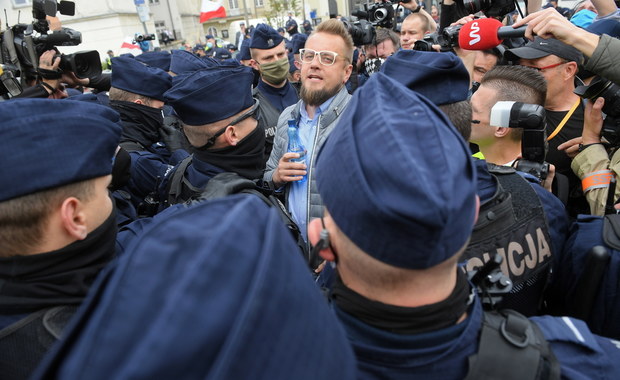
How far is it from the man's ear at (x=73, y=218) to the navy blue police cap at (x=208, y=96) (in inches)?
41.1

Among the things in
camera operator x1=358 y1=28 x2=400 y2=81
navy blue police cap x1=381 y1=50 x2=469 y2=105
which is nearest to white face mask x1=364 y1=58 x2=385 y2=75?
camera operator x1=358 y1=28 x2=400 y2=81

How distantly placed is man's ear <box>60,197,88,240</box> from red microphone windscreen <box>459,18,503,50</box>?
262cm

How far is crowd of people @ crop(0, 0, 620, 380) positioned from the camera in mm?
609

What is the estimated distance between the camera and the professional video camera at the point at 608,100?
6.61 feet

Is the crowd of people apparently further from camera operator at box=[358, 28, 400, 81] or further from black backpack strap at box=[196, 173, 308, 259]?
camera operator at box=[358, 28, 400, 81]

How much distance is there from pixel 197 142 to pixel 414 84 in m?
1.30

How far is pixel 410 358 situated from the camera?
3.01 feet

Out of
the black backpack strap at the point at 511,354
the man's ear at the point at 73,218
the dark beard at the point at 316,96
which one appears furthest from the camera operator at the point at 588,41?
the man's ear at the point at 73,218

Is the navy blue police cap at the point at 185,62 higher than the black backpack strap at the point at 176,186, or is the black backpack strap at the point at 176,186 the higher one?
the navy blue police cap at the point at 185,62

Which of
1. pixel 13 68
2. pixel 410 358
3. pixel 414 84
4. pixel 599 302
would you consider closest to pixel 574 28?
pixel 414 84

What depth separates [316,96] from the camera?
2.93 m

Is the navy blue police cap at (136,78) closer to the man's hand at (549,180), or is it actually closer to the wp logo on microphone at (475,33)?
the wp logo on microphone at (475,33)

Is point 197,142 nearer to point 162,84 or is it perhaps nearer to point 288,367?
point 162,84

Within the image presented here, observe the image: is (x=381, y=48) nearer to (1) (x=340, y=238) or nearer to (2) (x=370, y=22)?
(2) (x=370, y=22)
